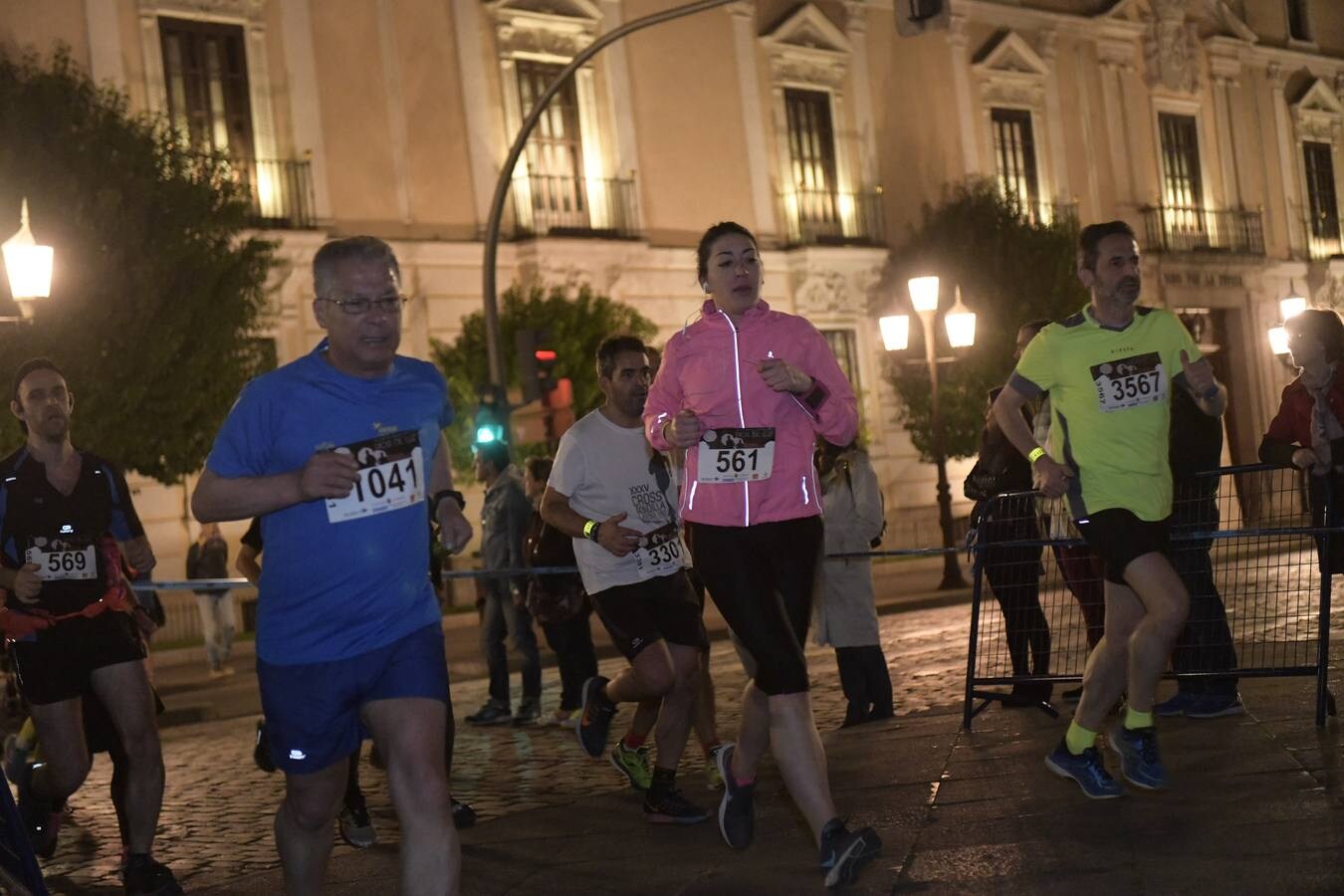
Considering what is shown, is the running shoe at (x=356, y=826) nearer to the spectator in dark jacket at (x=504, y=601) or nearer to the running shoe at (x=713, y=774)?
the running shoe at (x=713, y=774)

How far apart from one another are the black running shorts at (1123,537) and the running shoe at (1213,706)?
1.98 meters

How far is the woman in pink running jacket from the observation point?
6105mm

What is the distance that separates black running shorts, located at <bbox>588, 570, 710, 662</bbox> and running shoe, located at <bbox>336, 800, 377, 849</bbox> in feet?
4.07

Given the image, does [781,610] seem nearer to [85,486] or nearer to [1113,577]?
[1113,577]

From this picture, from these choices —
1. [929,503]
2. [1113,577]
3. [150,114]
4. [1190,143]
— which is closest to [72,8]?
[150,114]

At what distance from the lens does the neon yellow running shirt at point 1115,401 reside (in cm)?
698

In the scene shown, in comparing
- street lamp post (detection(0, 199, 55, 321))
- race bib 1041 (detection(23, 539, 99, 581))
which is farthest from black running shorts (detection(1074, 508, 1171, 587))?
street lamp post (detection(0, 199, 55, 321))

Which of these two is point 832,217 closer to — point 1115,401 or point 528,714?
point 528,714

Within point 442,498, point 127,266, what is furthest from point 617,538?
point 127,266

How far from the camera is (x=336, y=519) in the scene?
16.5ft

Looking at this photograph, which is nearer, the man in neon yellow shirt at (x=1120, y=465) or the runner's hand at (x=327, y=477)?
the runner's hand at (x=327, y=477)

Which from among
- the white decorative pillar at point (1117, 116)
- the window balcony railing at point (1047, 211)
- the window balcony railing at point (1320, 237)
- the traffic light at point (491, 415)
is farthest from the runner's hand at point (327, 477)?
the window balcony railing at point (1320, 237)

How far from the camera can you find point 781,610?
618 centimetres

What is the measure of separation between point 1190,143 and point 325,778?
39.5 meters
